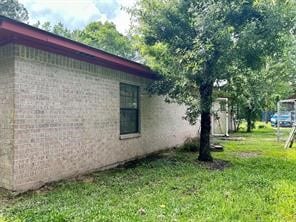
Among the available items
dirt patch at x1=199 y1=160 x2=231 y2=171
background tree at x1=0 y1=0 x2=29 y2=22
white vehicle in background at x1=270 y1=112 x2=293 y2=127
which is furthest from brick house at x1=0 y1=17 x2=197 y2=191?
background tree at x1=0 y1=0 x2=29 y2=22

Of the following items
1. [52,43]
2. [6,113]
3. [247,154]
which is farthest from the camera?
[247,154]

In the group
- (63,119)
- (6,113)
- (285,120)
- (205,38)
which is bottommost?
(285,120)

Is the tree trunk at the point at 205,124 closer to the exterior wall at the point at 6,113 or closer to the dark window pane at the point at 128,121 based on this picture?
the dark window pane at the point at 128,121

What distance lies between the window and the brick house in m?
0.03

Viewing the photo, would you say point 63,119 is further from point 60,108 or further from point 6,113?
point 6,113

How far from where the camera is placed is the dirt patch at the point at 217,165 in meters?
8.71

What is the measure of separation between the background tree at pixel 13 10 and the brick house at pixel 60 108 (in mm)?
31223

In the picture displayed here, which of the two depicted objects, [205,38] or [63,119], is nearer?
[63,119]

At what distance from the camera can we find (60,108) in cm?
697

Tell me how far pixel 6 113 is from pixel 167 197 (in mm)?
3545

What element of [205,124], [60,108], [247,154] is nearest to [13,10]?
[205,124]

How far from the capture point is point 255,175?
7.54 metres

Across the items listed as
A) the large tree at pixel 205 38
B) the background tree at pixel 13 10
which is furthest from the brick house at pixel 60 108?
the background tree at pixel 13 10

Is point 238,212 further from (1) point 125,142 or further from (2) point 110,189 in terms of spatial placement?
(1) point 125,142
